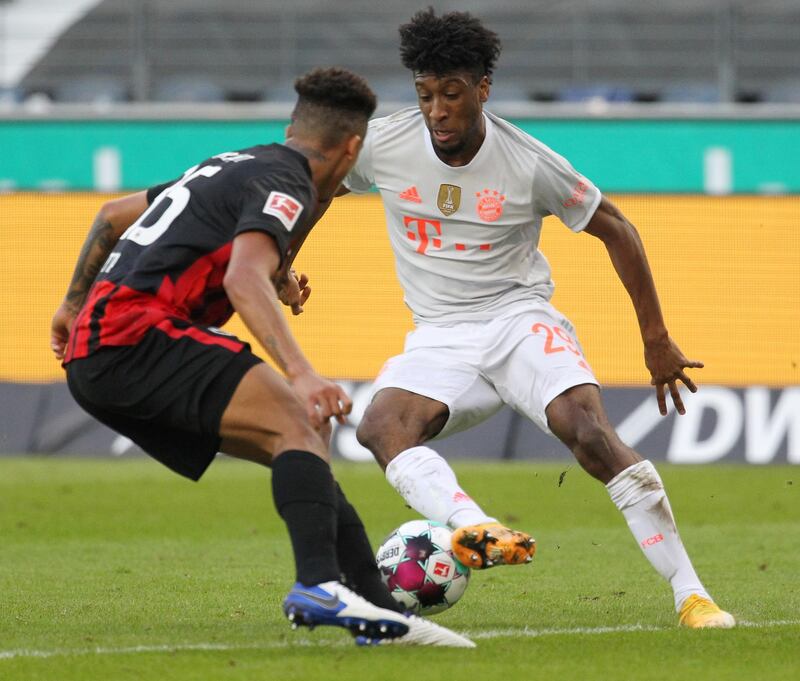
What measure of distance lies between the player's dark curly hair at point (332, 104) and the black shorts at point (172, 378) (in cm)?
80

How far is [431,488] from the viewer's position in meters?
5.86

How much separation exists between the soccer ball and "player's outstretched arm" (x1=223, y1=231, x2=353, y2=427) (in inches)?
57.1

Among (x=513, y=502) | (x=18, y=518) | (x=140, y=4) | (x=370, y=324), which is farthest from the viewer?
(x=140, y=4)

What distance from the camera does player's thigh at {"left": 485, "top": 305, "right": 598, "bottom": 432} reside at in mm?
6258

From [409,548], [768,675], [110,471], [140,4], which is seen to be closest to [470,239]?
[409,548]

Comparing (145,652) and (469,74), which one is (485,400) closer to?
(469,74)

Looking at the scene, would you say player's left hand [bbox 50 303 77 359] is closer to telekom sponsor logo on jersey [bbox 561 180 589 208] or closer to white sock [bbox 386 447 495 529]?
white sock [bbox 386 447 495 529]

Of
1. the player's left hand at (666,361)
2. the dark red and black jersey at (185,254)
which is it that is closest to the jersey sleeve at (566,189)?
the player's left hand at (666,361)

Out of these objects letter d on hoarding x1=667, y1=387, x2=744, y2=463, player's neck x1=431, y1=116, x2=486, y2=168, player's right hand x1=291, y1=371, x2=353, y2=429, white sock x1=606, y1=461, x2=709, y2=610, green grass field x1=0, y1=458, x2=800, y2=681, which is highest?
player's neck x1=431, y1=116, x2=486, y2=168

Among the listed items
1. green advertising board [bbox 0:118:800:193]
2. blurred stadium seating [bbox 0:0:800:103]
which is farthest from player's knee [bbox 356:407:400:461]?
blurred stadium seating [bbox 0:0:800:103]

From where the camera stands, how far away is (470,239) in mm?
6625

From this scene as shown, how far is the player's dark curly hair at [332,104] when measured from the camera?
518 cm

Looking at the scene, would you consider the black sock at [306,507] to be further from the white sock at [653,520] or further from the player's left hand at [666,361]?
the player's left hand at [666,361]

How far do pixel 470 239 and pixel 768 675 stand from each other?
2.53 metres
